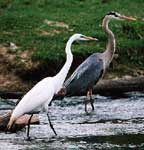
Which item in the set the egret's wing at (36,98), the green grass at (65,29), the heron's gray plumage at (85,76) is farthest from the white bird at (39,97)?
the green grass at (65,29)

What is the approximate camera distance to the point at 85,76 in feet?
55.4

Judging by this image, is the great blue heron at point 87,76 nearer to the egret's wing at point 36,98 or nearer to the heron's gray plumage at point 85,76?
the heron's gray plumage at point 85,76

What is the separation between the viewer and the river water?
1193cm

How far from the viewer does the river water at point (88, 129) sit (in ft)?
39.1

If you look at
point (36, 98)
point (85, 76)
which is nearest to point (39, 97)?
point (36, 98)

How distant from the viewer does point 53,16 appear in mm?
25188

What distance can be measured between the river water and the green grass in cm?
415

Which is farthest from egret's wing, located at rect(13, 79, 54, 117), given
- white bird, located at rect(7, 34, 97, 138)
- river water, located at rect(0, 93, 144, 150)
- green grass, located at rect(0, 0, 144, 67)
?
green grass, located at rect(0, 0, 144, 67)

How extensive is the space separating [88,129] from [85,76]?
350 cm

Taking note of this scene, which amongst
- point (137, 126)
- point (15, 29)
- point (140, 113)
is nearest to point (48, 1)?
point (15, 29)

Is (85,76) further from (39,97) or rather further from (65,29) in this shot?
(65,29)

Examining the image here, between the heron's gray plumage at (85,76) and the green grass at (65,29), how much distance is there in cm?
395

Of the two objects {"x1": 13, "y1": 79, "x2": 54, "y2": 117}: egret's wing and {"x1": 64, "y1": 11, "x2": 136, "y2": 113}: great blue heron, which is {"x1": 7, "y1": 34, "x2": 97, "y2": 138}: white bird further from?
{"x1": 64, "y1": 11, "x2": 136, "y2": 113}: great blue heron

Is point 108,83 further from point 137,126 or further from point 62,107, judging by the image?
point 137,126
